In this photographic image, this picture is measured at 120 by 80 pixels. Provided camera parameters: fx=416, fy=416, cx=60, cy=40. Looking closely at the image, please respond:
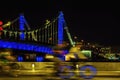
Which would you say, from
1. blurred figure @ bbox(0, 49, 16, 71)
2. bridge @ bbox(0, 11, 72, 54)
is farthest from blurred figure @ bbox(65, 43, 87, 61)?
bridge @ bbox(0, 11, 72, 54)

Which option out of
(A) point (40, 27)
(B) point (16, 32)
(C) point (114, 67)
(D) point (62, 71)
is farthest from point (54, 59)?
(A) point (40, 27)

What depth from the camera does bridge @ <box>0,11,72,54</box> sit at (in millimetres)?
70188

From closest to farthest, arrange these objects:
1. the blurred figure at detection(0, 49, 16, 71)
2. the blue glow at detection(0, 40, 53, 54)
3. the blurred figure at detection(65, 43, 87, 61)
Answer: the blurred figure at detection(65, 43, 87, 61) → the blurred figure at detection(0, 49, 16, 71) → the blue glow at detection(0, 40, 53, 54)

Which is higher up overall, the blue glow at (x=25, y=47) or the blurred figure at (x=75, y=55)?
the blue glow at (x=25, y=47)

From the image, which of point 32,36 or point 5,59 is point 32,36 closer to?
point 32,36

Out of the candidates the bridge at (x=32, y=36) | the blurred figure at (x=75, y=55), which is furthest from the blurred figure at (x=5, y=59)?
the bridge at (x=32, y=36)

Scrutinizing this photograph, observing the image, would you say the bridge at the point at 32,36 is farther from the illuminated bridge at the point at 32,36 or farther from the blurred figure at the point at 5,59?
the blurred figure at the point at 5,59

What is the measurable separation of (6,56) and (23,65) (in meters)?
8.54

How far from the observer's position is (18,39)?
72500 mm

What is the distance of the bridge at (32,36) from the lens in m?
70.2

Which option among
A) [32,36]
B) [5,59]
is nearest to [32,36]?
[32,36]

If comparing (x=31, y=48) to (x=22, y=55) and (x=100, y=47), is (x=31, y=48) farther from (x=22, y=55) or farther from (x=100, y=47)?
(x=100, y=47)

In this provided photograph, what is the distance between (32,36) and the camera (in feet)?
278

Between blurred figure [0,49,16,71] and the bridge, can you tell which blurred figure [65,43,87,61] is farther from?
the bridge
